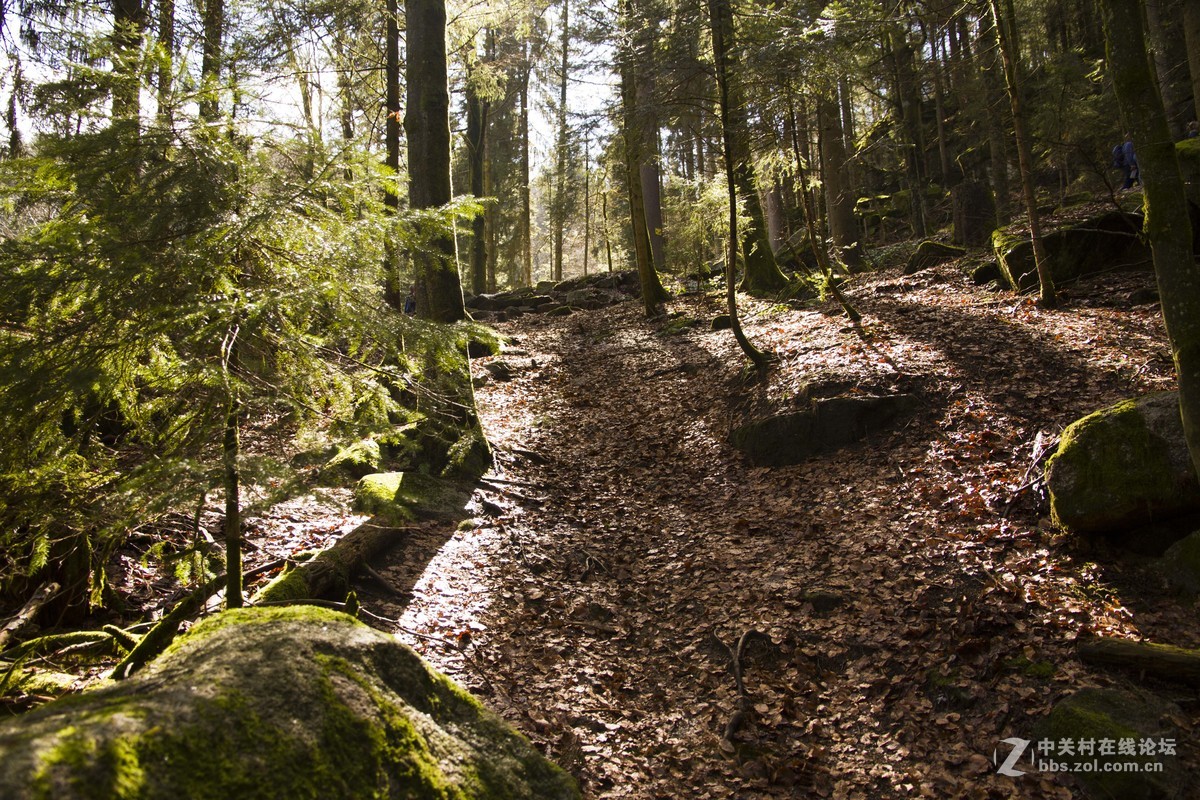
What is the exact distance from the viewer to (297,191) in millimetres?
3936

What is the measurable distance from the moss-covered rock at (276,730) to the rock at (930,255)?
14.1 meters

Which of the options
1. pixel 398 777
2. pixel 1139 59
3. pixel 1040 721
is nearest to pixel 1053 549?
pixel 1040 721

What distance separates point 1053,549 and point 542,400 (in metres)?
7.82

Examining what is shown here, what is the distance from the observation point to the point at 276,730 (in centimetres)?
213

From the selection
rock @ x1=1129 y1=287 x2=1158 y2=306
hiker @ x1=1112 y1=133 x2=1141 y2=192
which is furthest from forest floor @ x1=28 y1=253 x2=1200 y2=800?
hiker @ x1=1112 y1=133 x2=1141 y2=192

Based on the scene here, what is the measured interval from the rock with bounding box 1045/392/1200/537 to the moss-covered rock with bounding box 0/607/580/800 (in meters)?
4.78

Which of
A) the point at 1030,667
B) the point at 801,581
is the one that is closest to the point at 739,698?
the point at 801,581

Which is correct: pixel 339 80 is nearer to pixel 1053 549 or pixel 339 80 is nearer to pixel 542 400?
pixel 542 400

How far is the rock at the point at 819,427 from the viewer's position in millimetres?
8094

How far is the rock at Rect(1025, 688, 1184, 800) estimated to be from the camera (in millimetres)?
3602

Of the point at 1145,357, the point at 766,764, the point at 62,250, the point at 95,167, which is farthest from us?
the point at 1145,357

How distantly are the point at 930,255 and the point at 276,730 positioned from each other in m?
15.4

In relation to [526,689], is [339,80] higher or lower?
higher
